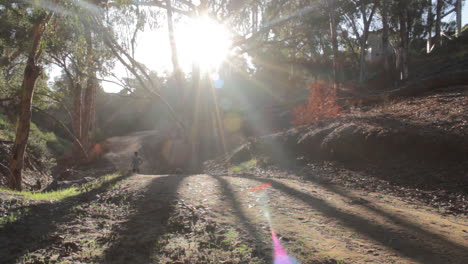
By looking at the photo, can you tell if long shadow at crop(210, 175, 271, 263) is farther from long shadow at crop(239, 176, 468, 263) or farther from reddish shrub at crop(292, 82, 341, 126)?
reddish shrub at crop(292, 82, 341, 126)

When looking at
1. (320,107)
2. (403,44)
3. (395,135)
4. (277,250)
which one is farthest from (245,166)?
(403,44)

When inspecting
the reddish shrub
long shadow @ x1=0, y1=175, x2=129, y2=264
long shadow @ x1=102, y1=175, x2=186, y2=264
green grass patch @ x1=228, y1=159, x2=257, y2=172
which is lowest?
green grass patch @ x1=228, y1=159, x2=257, y2=172

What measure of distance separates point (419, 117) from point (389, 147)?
1.69 metres

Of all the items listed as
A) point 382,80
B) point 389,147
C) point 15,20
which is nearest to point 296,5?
point 382,80

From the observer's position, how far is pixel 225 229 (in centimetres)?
397

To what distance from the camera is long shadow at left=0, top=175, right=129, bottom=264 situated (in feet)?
10.3

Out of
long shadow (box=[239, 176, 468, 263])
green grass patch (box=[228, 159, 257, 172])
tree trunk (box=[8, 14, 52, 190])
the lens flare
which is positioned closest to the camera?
the lens flare

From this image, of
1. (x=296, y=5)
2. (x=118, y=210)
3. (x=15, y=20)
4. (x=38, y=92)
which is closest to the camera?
(x=118, y=210)

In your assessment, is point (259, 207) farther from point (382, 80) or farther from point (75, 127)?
point (382, 80)

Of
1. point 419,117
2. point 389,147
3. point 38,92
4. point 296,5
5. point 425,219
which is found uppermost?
point 296,5

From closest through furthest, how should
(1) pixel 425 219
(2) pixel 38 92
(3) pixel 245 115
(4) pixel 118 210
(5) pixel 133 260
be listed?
(5) pixel 133 260 < (1) pixel 425 219 < (4) pixel 118 210 < (2) pixel 38 92 < (3) pixel 245 115

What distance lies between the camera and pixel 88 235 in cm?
371

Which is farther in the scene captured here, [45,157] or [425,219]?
[45,157]

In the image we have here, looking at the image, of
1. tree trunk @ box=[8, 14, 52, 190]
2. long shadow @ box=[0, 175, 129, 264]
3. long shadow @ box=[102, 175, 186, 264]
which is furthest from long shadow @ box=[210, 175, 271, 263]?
tree trunk @ box=[8, 14, 52, 190]
